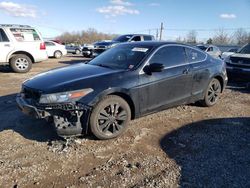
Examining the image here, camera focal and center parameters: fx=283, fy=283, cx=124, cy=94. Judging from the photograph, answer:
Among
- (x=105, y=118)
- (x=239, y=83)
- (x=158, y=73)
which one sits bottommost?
(x=239, y=83)

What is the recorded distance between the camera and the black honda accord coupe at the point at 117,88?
13.9 feet

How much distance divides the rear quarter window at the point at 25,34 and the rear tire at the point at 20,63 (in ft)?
2.28

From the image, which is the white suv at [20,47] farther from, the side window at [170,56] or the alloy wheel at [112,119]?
the alloy wheel at [112,119]

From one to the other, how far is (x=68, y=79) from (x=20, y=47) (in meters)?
7.89

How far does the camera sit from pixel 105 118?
4.57m

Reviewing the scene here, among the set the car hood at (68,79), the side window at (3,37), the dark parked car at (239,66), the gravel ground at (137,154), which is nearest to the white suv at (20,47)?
the side window at (3,37)

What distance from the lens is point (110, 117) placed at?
4617mm

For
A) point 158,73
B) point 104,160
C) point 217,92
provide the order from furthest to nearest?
point 217,92 < point 158,73 < point 104,160

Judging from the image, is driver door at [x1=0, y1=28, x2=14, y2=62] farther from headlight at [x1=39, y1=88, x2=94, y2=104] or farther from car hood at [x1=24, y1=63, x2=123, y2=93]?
headlight at [x1=39, y1=88, x2=94, y2=104]

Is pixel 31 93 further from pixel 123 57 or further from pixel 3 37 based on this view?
pixel 3 37

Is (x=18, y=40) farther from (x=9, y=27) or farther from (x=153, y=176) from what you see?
(x=153, y=176)

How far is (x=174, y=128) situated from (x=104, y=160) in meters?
1.82

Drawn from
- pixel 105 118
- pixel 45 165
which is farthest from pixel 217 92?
pixel 45 165

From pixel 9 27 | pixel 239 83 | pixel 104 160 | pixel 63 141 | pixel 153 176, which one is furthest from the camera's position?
pixel 9 27
